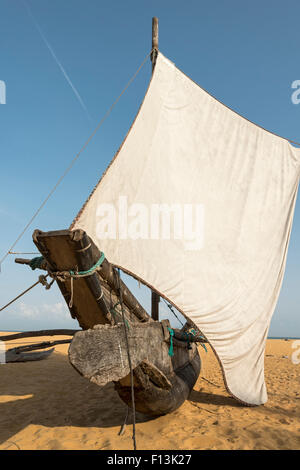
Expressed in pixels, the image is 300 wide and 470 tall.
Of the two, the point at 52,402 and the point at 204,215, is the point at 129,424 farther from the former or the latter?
the point at 204,215

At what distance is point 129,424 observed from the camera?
4.86 metres

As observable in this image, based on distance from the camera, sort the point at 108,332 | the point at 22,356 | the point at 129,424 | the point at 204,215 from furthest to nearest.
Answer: the point at 22,356
the point at 204,215
the point at 129,424
the point at 108,332

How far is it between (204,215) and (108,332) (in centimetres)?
467

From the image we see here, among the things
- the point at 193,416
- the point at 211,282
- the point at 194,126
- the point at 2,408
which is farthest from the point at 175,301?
the point at 194,126

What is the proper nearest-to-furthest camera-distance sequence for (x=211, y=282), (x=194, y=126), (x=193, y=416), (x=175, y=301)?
(x=193, y=416)
(x=175, y=301)
(x=211, y=282)
(x=194, y=126)

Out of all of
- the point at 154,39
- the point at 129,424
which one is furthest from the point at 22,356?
the point at 154,39

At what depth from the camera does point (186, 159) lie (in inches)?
306

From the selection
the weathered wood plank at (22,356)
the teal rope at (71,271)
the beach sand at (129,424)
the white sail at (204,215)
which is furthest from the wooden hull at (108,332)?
the weathered wood plank at (22,356)

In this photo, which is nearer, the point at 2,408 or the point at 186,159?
the point at 2,408

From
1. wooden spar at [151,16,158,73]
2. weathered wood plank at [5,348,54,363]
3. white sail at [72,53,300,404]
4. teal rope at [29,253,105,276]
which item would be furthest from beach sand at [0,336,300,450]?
wooden spar at [151,16,158,73]

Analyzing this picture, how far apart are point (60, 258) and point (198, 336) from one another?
4597 millimetres

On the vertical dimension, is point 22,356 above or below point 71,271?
below

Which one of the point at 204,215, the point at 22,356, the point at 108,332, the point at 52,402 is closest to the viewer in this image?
the point at 108,332
